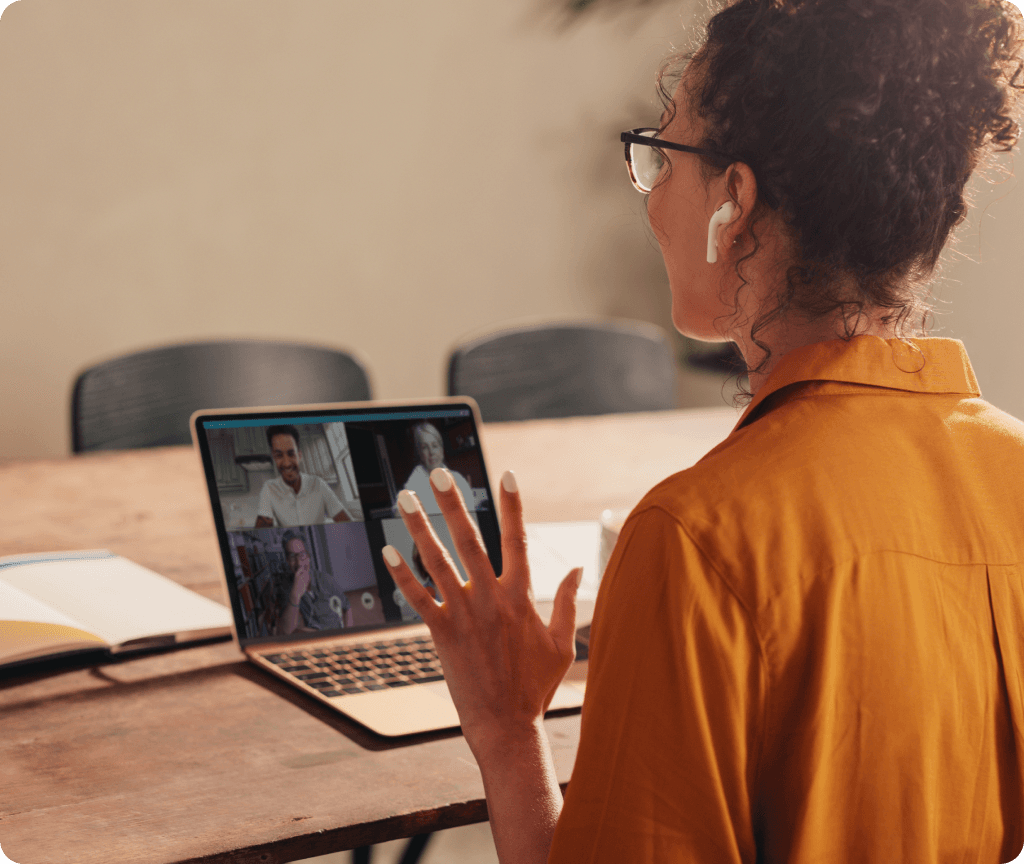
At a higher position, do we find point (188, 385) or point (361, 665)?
point (188, 385)

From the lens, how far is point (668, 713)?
0.54 meters

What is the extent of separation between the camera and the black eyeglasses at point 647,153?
27.7 inches

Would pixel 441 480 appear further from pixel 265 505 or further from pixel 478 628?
pixel 265 505

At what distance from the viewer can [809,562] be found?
549 mm

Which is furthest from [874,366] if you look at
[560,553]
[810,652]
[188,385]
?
[188,385]

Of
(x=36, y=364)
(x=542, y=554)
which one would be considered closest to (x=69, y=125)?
(x=36, y=364)

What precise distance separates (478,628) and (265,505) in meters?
0.38

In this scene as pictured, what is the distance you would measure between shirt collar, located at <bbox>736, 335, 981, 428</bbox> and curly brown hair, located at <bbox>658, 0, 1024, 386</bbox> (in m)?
0.02

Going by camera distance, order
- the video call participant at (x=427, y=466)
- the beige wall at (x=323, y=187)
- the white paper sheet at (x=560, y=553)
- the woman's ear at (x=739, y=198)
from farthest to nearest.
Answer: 1. the beige wall at (x=323, y=187)
2. the white paper sheet at (x=560, y=553)
3. the video call participant at (x=427, y=466)
4. the woman's ear at (x=739, y=198)

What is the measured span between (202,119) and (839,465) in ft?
9.26

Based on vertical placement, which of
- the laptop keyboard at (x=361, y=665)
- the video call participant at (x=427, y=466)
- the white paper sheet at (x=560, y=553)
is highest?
the video call participant at (x=427, y=466)

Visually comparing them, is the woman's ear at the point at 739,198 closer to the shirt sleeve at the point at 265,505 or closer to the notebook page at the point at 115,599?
the shirt sleeve at the point at 265,505

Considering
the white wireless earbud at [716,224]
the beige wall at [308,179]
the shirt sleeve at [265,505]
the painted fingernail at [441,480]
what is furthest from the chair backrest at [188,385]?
the white wireless earbud at [716,224]

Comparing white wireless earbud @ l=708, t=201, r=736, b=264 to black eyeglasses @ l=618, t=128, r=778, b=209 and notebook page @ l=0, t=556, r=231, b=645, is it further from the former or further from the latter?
notebook page @ l=0, t=556, r=231, b=645
